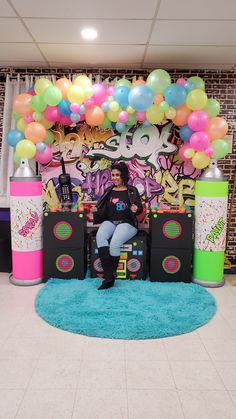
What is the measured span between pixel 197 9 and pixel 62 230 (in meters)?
2.61

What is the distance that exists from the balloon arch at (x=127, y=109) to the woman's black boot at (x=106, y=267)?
135cm

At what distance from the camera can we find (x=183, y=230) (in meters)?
4.39

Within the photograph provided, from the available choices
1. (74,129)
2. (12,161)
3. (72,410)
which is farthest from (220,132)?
(72,410)

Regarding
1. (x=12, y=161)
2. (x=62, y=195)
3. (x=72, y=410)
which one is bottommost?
(x=72, y=410)

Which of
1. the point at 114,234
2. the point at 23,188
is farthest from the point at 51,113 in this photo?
the point at 114,234

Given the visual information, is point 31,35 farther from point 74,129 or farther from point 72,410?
point 72,410

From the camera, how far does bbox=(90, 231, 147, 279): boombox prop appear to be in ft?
14.5

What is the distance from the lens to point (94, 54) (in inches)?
172

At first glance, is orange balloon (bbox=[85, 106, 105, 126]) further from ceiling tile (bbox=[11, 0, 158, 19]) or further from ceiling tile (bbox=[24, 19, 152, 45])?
ceiling tile (bbox=[11, 0, 158, 19])

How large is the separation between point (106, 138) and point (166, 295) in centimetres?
217

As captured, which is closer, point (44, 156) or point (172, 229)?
point (172, 229)

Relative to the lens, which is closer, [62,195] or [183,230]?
Answer: [183,230]

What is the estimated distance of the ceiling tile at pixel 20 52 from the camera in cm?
414

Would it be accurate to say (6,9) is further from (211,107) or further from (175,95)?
(211,107)
